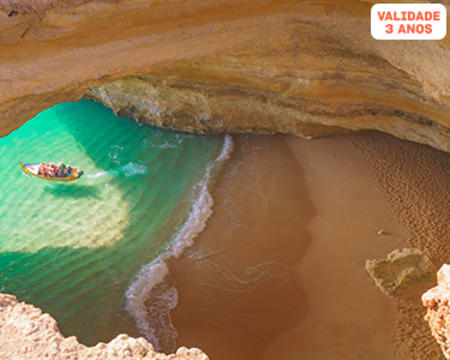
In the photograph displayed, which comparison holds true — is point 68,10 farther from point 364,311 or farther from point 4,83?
point 364,311

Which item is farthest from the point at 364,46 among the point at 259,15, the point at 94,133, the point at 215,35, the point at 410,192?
the point at 94,133

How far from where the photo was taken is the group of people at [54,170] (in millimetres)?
8930

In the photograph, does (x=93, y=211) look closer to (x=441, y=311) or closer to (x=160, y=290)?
(x=160, y=290)

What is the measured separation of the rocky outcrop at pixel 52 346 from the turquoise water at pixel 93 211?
10.2 ft

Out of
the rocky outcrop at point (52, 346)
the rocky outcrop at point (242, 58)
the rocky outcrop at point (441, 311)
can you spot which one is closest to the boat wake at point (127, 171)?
the rocky outcrop at point (242, 58)

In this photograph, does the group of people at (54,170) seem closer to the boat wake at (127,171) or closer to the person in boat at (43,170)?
the person in boat at (43,170)

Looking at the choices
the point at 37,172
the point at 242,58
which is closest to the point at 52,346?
the point at 242,58

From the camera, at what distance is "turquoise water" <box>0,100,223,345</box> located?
6.94m

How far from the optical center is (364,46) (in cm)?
644

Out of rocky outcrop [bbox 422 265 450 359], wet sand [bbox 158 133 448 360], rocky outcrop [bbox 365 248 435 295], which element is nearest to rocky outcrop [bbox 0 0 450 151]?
wet sand [bbox 158 133 448 360]

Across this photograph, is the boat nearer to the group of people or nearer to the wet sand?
the group of people

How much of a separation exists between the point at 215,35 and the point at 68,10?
2.25 metres

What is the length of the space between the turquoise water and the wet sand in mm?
837

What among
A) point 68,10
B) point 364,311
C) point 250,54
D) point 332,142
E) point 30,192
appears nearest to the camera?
point 68,10
